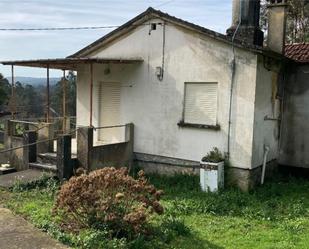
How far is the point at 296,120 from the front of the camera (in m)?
13.7

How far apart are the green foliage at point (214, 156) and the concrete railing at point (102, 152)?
271cm

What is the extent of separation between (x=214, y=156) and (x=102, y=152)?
3.20 m

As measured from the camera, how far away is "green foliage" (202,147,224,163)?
11438 mm

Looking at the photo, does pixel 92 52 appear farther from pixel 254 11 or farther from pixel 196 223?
pixel 196 223

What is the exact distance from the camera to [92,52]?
48.5ft

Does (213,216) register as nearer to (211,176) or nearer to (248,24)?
(211,176)

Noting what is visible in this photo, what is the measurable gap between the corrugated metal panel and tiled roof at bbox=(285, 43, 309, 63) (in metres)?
5.98

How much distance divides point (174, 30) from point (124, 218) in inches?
277

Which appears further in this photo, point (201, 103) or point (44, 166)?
point (201, 103)

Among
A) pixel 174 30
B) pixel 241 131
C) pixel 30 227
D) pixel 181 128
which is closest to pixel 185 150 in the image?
pixel 181 128

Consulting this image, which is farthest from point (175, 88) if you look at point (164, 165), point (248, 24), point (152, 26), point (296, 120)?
point (296, 120)

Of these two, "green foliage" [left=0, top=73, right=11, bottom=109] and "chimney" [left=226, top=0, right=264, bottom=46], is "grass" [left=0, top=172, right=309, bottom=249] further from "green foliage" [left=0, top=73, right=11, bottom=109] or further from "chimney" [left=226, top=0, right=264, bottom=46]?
"green foliage" [left=0, top=73, right=11, bottom=109]

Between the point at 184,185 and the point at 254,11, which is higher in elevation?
→ the point at 254,11

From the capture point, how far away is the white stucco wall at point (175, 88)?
11484mm
